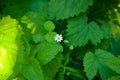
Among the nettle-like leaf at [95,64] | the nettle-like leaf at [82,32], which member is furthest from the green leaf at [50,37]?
the nettle-like leaf at [95,64]

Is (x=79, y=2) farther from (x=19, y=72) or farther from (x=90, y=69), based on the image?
(x=19, y=72)

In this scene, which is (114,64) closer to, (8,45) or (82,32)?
(82,32)

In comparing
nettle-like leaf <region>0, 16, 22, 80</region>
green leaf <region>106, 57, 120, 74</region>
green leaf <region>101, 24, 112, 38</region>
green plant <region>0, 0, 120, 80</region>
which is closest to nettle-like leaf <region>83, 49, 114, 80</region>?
green plant <region>0, 0, 120, 80</region>

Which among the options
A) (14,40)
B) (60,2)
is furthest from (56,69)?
(60,2)

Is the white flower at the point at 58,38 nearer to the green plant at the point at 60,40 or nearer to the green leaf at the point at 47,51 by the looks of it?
the green plant at the point at 60,40

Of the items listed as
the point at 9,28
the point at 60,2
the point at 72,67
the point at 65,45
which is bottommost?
the point at 72,67

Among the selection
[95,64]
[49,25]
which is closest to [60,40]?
[49,25]

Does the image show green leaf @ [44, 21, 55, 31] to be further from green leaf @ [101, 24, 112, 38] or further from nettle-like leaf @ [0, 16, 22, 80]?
green leaf @ [101, 24, 112, 38]
